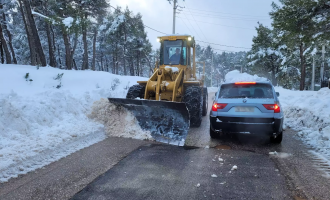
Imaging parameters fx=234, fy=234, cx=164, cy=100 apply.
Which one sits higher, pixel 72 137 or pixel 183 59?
pixel 183 59

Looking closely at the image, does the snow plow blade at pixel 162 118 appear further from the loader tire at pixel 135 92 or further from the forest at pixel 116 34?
the forest at pixel 116 34

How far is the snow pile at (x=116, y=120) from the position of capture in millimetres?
6320

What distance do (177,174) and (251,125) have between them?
2435mm

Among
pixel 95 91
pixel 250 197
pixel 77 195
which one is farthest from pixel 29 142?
pixel 95 91

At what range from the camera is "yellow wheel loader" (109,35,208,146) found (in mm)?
5984

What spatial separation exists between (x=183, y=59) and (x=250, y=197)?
6.22 metres

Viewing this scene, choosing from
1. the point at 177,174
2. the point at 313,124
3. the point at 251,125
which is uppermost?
the point at 251,125

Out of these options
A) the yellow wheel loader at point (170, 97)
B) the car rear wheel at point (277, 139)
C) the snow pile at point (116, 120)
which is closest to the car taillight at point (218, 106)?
the yellow wheel loader at point (170, 97)

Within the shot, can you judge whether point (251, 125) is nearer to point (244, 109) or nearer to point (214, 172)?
point (244, 109)

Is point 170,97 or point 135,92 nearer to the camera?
point 170,97

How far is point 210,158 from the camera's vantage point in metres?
4.84

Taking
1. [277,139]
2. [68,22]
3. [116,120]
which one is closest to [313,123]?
[277,139]

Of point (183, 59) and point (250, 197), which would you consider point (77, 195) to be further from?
point (183, 59)

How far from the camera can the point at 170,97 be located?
7625 millimetres
